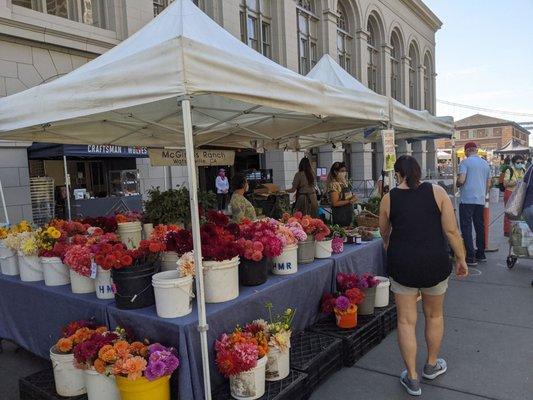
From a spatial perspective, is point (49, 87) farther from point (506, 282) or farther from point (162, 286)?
point (506, 282)

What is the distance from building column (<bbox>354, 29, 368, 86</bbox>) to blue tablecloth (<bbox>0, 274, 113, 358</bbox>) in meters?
19.8

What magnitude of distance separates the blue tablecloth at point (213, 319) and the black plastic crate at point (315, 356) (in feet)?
0.59

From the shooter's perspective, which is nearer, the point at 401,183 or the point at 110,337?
the point at 110,337

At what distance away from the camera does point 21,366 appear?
12.8 feet

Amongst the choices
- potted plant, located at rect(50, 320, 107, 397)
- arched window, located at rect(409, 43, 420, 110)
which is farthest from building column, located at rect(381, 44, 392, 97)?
potted plant, located at rect(50, 320, 107, 397)

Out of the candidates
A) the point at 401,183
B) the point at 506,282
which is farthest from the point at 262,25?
the point at 401,183

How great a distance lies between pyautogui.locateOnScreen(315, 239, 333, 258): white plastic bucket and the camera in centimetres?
418

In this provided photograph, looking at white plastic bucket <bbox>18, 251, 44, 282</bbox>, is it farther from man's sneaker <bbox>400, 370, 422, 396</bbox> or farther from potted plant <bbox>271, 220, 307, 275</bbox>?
man's sneaker <bbox>400, 370, 422, 396</bbox>

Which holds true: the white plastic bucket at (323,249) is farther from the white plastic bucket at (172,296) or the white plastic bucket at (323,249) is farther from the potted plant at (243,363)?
the white plastic bucket at (172,296)

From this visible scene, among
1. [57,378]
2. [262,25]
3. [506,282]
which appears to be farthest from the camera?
[262,25]

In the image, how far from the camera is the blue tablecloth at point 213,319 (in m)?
2.61

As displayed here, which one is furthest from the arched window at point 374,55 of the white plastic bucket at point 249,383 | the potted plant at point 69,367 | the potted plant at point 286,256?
the potted plant at point 69,367

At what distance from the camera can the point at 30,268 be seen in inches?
150

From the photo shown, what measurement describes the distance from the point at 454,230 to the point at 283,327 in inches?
54.3
